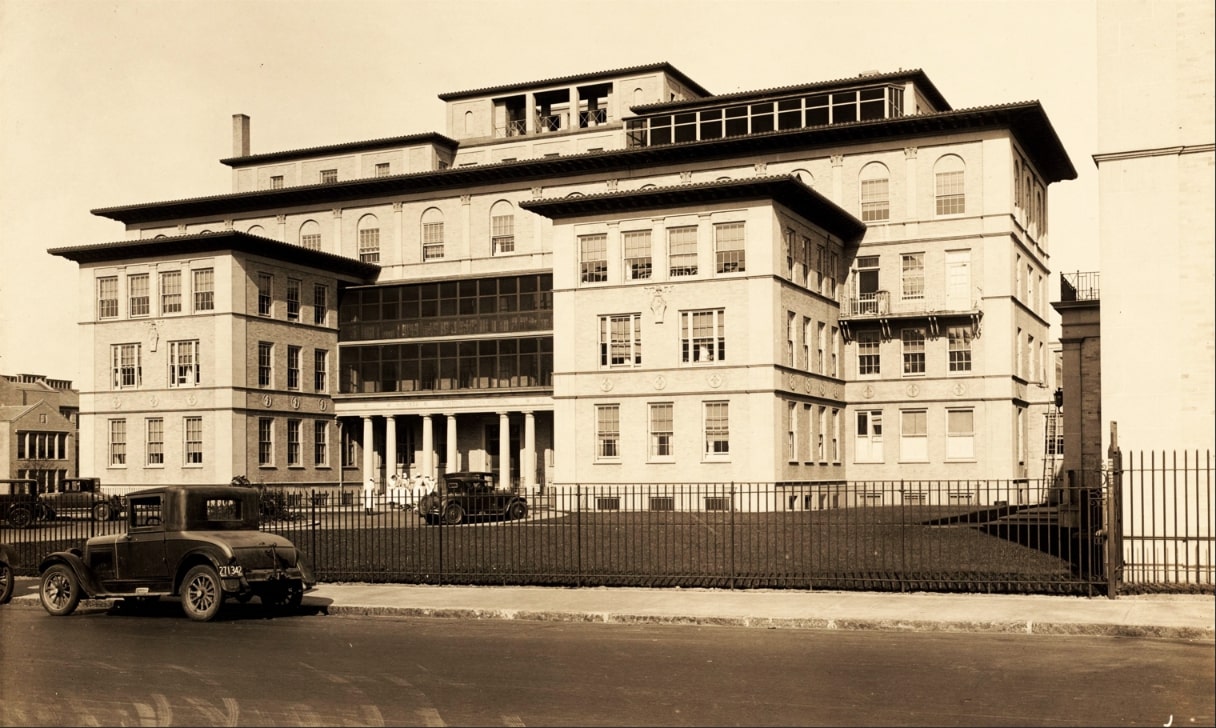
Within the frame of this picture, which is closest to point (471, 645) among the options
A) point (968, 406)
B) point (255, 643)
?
point (255, 643)

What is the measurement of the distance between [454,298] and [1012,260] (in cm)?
2681

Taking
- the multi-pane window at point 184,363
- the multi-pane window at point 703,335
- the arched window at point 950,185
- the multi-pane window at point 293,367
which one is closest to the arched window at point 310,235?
the multi-pane window at point 293,367

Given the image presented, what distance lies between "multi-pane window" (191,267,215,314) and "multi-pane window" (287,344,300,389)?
15.7 ft

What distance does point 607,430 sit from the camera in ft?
167

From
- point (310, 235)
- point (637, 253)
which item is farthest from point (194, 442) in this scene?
point (637, 253)

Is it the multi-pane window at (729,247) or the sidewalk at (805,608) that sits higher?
the multi-pane window at (729,247)

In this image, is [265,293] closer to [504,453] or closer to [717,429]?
[504,453]

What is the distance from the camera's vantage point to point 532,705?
36.6ft

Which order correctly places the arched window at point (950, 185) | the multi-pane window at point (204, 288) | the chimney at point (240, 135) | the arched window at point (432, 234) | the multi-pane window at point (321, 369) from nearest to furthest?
the arched window at point (950, 185)
the multi-pane window at point (204, 288)
the multi-pane window at point (321, 369)
the arched window at point (432, 234)
the chimney at point (240, 135)

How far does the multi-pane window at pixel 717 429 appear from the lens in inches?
1925

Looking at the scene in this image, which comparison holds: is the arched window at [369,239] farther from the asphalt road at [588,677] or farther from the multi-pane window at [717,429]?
the asphalt road at [588,677]

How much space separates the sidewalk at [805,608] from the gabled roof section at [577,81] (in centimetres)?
5049

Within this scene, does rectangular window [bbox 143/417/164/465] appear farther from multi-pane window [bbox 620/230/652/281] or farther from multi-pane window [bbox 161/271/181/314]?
multi-pane window [bbox 620/230/652/281]

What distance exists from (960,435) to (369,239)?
31.9 meters
